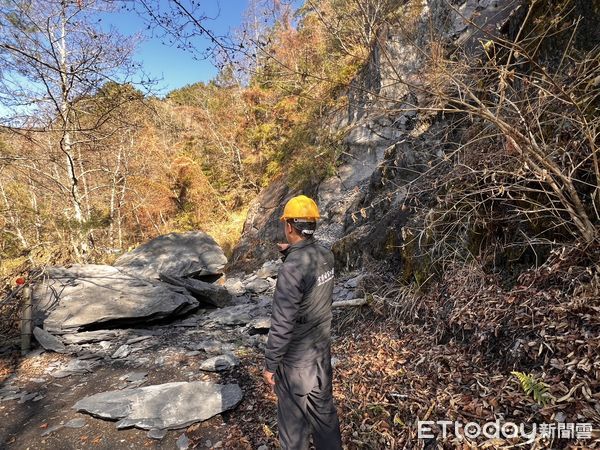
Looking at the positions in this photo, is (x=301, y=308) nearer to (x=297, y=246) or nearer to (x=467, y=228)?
(x=297, y=246)

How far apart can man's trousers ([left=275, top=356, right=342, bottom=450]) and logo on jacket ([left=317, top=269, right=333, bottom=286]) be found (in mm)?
585

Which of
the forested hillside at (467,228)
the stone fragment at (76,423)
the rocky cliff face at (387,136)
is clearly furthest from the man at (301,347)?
the stone fragment at (76,423)

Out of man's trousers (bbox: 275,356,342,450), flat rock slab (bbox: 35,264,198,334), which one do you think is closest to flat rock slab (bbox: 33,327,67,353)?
flat rock slab (bbox: 35,264,198,334)

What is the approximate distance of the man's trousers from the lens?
7.75ft

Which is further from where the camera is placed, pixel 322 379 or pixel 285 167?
pixel 285 167

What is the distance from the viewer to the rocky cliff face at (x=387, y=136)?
375 centimetres

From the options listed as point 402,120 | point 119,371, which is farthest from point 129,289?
point 402,120

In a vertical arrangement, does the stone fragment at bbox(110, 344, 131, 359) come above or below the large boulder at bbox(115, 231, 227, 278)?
below

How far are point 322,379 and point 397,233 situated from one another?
3.67 meters

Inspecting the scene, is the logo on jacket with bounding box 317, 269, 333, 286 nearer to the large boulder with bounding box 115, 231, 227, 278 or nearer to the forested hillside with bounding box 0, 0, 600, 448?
the forested hillside with bounding box 0, 0, 600, 448

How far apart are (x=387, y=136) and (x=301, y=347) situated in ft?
33.4

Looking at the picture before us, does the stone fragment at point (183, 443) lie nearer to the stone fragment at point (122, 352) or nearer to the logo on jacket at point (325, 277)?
the logo on jacket at point (325, 277)

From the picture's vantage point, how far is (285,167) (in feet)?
57.1

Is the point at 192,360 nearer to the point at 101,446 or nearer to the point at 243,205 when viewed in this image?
the point at 101,446
